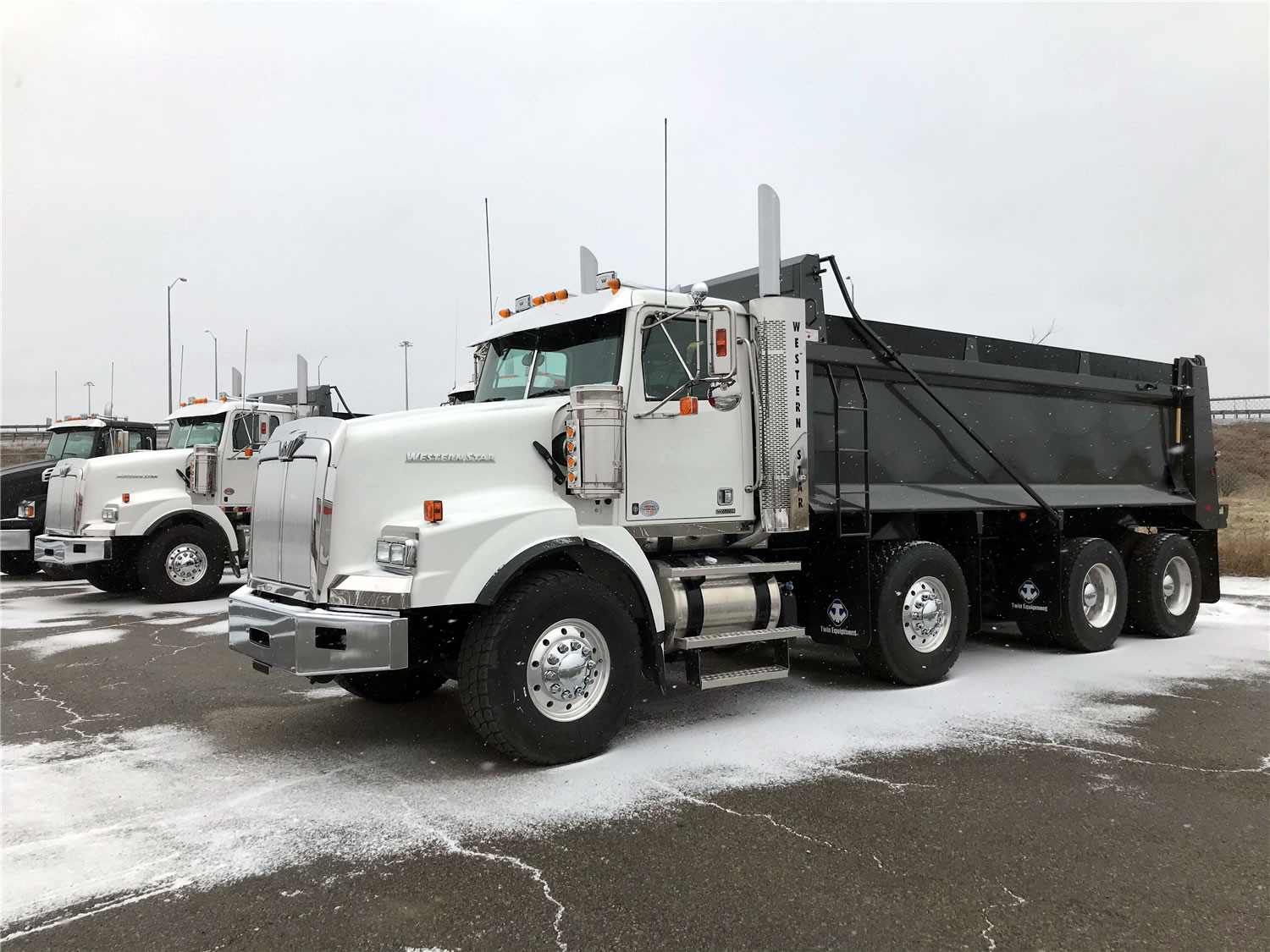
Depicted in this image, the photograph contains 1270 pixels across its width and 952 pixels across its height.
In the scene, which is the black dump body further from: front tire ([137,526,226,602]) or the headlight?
front tire ([137,526,226,602])

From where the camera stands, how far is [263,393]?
606 inches

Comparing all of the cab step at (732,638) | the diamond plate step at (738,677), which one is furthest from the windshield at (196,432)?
the diamond plate step at (738,677)

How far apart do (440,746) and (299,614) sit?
4.26 feet

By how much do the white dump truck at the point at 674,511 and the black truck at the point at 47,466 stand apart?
32.5ft

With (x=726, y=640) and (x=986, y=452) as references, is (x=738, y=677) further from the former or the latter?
(x=986, y=452)

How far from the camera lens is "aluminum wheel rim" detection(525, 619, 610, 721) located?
5.12 m

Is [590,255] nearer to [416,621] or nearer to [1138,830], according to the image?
[416,621]

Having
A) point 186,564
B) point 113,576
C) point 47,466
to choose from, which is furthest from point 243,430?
point 47,466

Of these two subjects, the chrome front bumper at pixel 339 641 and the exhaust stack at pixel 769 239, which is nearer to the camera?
the chrome front bumper at pixel 339 641

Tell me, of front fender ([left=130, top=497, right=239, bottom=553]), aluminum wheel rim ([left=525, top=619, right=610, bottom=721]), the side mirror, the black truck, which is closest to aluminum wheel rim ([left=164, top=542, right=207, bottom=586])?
front fender ([left=130, top=497, right=239, bottom=553])

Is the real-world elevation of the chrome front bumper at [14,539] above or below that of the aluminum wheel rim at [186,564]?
above

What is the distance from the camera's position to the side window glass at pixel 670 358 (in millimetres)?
5922

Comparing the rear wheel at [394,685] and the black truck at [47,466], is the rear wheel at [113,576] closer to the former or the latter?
the black truck at [47,466]

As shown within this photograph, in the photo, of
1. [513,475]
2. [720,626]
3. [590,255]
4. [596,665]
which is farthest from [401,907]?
[590,255]
